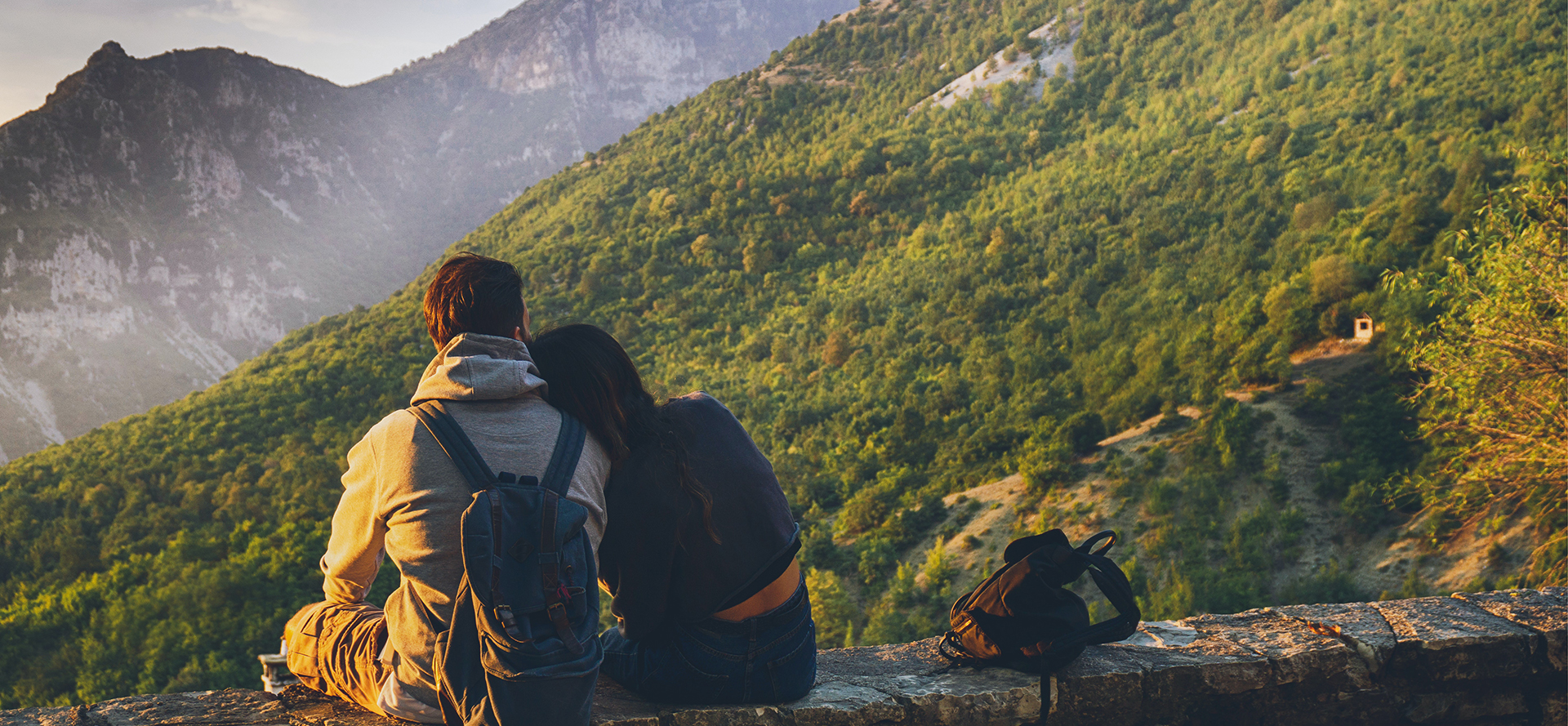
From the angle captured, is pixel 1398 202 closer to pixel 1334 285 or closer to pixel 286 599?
pixel 1334 285

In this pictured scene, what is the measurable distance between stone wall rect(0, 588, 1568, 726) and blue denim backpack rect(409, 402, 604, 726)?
1.14 feet

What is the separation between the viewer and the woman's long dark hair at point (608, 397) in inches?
66.9

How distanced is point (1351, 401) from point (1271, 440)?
3.65 ft

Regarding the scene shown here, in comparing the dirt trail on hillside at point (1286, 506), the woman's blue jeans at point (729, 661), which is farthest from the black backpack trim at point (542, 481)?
the dirt trail on hillside at point (1286, 506)

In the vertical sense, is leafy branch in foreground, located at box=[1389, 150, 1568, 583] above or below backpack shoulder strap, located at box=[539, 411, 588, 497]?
below

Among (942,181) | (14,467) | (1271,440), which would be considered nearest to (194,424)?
(14,467)

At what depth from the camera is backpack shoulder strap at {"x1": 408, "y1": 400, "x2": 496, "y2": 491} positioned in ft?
5.08

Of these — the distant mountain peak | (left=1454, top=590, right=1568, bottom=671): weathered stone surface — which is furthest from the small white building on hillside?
the distant mountain peak

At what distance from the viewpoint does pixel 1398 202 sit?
14.3 metres

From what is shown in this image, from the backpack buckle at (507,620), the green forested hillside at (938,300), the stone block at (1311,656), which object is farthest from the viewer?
the green forested hillside at (938,300)

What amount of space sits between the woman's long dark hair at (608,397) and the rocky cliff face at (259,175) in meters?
71.4

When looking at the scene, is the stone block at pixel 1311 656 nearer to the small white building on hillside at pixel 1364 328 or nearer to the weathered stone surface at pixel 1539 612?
the weathered stone surface at pixel 1539 612

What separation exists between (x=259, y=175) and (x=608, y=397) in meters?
116

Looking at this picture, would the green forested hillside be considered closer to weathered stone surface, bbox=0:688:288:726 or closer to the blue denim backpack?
the blue denim backpack
